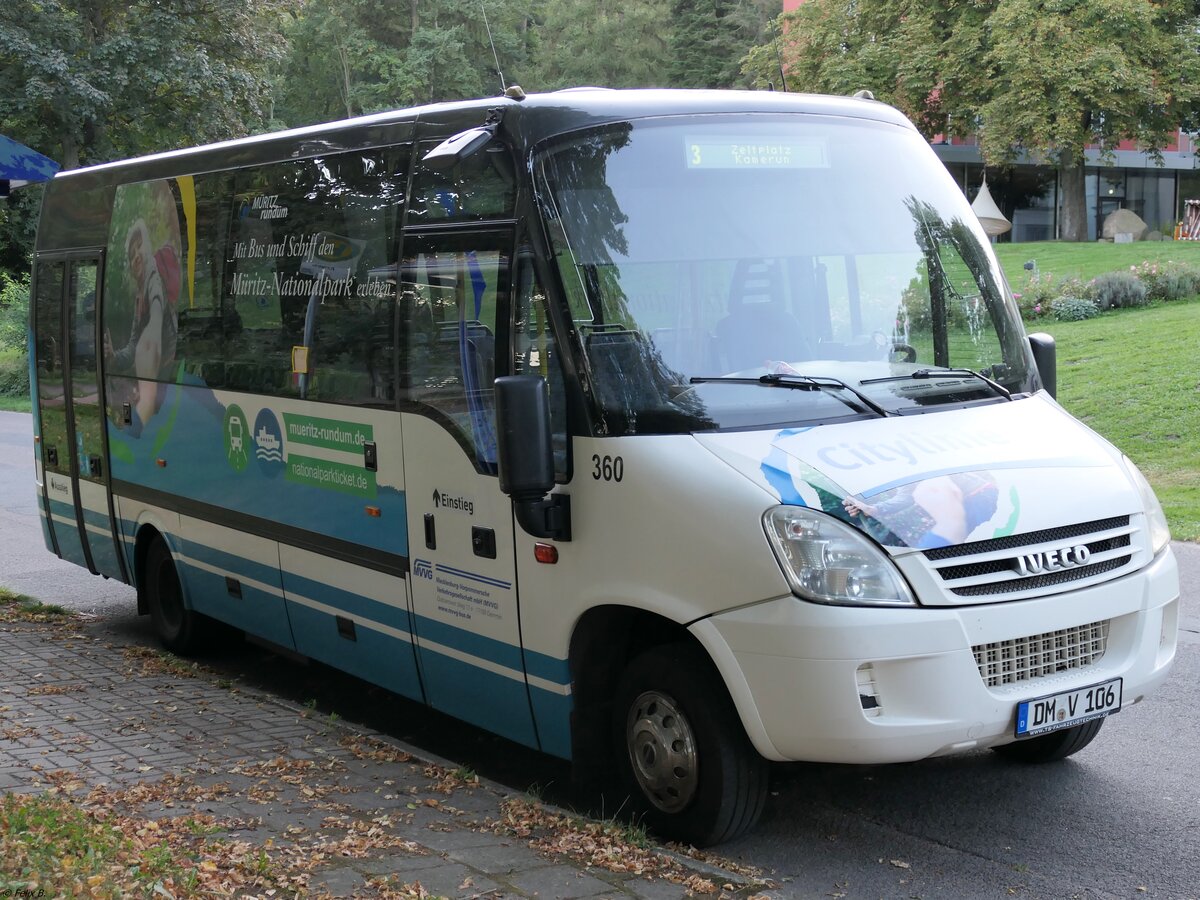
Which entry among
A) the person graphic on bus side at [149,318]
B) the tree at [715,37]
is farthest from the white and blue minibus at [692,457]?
the tree at [715,37]

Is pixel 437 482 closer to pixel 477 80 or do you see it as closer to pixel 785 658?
pixel 785 658

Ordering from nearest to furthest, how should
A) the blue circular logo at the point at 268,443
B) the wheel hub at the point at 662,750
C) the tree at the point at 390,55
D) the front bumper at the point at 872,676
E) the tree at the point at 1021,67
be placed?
the front bumper at the point at 872,676 → the wheel hub at the point at 662,750 → the blue circular logo at the point at 268,443 → the tree at the point at 1021,67 → the tree at the point at 390,55

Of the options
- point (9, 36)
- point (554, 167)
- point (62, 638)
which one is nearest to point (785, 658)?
point (554, 167)

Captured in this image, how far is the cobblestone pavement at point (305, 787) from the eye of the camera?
4750 mm

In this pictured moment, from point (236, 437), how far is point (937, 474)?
4486mm

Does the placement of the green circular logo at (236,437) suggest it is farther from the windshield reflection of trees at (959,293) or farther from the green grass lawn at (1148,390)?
the green grass lawn at (1148,390)

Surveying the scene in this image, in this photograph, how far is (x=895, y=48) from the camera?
49062 millimetres

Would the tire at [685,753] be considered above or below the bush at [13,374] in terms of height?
below

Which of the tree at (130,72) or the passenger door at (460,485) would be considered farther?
the tree at (130,72)

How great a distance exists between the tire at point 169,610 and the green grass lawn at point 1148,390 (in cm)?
780

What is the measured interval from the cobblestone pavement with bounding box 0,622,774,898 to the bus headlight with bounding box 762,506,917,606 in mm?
1033

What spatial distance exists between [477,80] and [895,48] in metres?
17.8

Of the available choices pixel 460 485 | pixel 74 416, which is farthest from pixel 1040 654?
pixel 74 416

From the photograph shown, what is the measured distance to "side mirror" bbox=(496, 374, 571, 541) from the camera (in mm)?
5059
